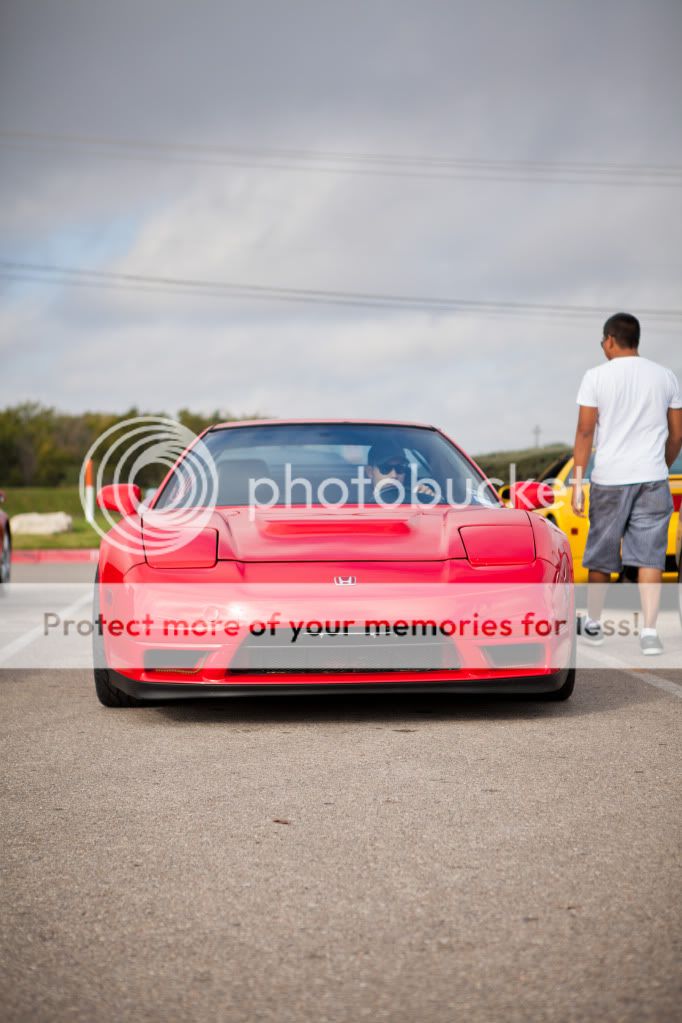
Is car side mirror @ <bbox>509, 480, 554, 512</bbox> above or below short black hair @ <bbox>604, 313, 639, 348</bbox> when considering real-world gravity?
below

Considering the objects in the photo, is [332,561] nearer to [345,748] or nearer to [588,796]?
[345,748]

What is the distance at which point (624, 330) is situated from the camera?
6.90 meters

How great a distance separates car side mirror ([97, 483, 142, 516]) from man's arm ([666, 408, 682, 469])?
308 centimetres

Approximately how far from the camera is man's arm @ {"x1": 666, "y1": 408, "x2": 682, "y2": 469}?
22.6 feet

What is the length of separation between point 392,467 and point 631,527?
5.78 ft

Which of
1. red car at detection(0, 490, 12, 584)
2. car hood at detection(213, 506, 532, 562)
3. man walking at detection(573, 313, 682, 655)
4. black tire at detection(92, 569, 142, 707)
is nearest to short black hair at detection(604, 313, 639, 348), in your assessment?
man walking at detection(573, 313, 682, 655)

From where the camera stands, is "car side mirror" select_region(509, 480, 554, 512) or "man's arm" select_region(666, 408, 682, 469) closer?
"car side mirror" select_region(509, 480, 554, 512)

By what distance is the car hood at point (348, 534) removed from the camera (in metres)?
4.70

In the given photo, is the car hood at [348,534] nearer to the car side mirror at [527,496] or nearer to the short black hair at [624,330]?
the car side mirror at [527,496]

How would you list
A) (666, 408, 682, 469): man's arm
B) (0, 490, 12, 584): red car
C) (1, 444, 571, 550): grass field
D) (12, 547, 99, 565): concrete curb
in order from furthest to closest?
(1, 444, 571, 550): grass field
(12, 547, 99, 565): concrete curb
(0, 490, 12, 584): red car
(666, 408, 682, 469): man's arm

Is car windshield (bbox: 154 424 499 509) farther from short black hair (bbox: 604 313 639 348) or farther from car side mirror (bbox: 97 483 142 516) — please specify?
short black hair (bbox: 604 313 639 348)

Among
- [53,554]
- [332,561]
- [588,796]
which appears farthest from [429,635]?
[53,554]

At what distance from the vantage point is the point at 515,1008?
2164mm

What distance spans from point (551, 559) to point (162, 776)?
1800 mm
